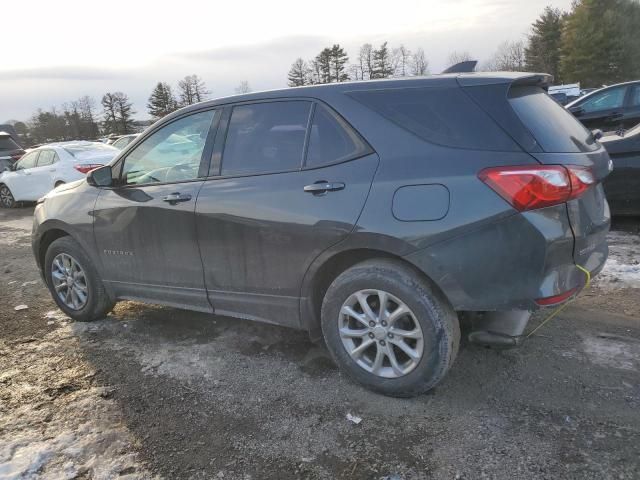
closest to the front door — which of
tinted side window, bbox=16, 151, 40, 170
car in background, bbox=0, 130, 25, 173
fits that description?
tinted side window, bbox=16, 151, 40, 170

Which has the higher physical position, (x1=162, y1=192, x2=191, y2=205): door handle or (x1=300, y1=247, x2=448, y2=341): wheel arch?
(x1=162, y1=192, x2=191, y2=205): door handle

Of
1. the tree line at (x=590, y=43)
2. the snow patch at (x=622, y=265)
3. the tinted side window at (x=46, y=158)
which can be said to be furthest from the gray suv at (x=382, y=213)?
the tree line at (x=590, y=43)

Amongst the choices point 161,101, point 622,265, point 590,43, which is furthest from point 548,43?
point 622,265

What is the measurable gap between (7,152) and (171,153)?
16641 mm

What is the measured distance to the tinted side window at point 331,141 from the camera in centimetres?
309

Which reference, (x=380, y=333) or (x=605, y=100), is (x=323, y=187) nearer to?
(x=380, y=333)

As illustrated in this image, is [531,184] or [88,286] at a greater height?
[531,184]

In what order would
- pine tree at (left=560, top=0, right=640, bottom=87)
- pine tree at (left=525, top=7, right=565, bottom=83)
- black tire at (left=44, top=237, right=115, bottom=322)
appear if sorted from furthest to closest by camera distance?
1. pine tree at (left=525, top=7, right=565, bottom=83)
2. pine tree at (left=560, top=0, right=640, bottom=87)
3. black tire at (left=44, top=237, right=115, bottom=322)

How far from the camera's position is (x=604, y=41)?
4900cm

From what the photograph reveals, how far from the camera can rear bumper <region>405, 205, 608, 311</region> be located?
2.63 metres

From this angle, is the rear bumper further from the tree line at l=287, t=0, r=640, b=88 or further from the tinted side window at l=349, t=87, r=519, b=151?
the tree line at l=287, t=0, r=640, b=88

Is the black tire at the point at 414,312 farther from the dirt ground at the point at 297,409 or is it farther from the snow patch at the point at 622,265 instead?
the snow patch at the point at 622,265

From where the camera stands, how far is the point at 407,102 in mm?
3025

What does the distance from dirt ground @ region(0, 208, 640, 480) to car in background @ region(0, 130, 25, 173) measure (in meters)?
15.3
